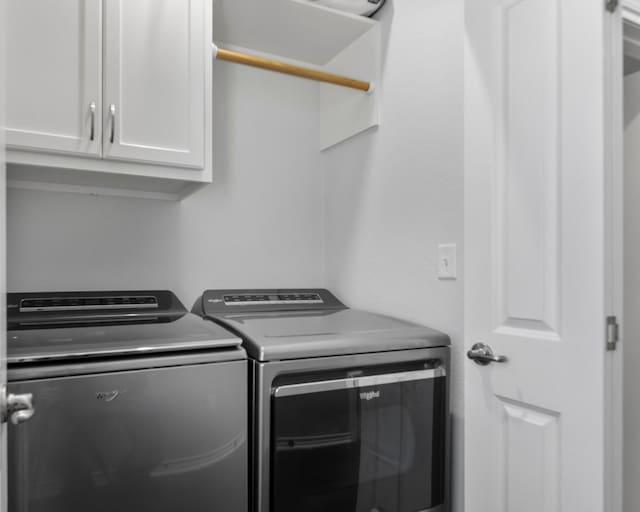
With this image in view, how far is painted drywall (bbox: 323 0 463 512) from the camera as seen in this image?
160 cm

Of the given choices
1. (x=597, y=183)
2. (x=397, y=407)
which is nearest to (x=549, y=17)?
(x=597, y=183)

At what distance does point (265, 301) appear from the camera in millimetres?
1969

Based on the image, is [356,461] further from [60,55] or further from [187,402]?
[60,55]

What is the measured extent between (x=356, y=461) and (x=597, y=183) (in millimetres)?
1007

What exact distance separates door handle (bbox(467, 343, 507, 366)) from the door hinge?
0.28 metres

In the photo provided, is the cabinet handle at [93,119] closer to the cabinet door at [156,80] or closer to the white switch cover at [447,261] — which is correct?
the cabinet door at [156,80]

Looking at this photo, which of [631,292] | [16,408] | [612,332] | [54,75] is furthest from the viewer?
[54,75]

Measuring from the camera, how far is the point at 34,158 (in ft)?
4.39

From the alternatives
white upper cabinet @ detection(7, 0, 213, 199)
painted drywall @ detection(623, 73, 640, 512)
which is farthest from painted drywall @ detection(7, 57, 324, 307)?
painted drywall @ detection(623, 73, 640, 512)

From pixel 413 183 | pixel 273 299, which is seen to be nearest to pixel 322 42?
pixel 413 183

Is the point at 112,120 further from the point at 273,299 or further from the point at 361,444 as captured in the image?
the point at 361,444

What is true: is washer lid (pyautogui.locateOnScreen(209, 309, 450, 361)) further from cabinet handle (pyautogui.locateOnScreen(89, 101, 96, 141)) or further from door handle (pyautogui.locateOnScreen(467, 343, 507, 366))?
cabinet handle (pyautogui.locateOnScreen(89, 101, 96, 141))

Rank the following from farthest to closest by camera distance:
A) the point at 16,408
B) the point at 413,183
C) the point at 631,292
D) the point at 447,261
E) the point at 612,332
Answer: the point at 413,183, the point at 447,261, the point at 631,292, the point at 612,332, the point at 16,408

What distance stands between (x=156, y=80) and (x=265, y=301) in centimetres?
92
